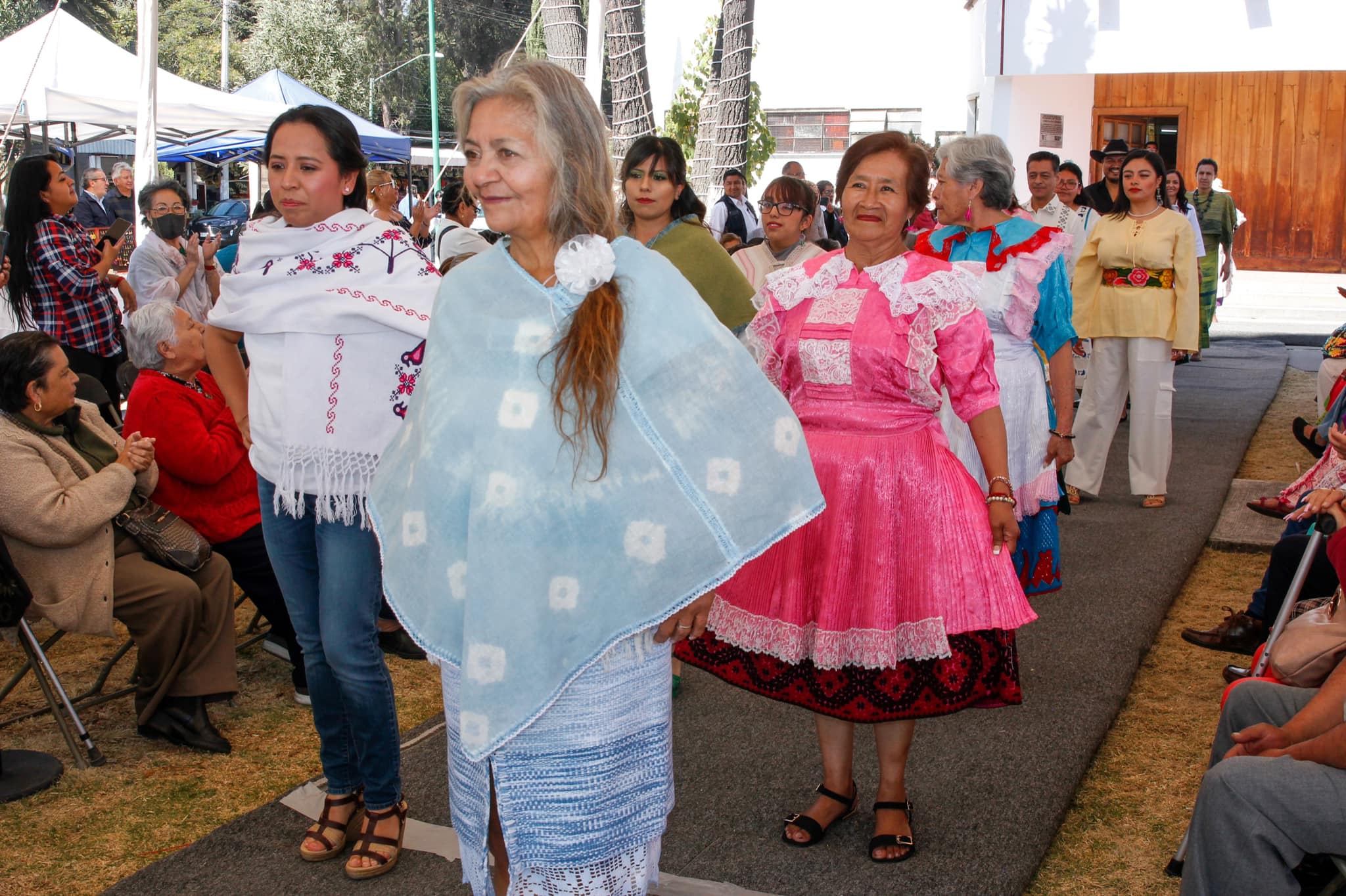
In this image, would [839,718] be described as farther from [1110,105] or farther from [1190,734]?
[1110,105]

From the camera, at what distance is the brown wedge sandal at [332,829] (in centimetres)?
325

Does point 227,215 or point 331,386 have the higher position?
point 227,215

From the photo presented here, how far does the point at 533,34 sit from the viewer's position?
5006 centimetres

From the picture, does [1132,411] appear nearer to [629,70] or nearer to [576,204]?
[629,70]

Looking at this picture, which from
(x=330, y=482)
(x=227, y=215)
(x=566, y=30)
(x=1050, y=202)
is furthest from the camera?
(x=227, y=215)

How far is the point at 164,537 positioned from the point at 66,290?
125 inches

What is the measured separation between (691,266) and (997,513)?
177 centimetres

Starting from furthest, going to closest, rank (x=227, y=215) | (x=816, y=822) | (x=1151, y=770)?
(x=227, y=215)
(x=1151, y=770)
(x=816, y=822)

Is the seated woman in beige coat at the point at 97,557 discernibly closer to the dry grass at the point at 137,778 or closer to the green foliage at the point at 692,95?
the dry grass at the point at 137,778

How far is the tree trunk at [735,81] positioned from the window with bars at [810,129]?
12998mm

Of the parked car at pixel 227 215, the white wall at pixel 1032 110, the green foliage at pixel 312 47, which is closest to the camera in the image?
the white wall at pixel 1032 110

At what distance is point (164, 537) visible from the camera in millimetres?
4188

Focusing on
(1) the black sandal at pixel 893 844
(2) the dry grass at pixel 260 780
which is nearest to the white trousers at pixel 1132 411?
(2) the dry grass at pixel 260 780

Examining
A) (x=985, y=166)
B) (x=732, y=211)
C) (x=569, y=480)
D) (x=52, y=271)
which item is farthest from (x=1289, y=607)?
(x=732, y=211)
